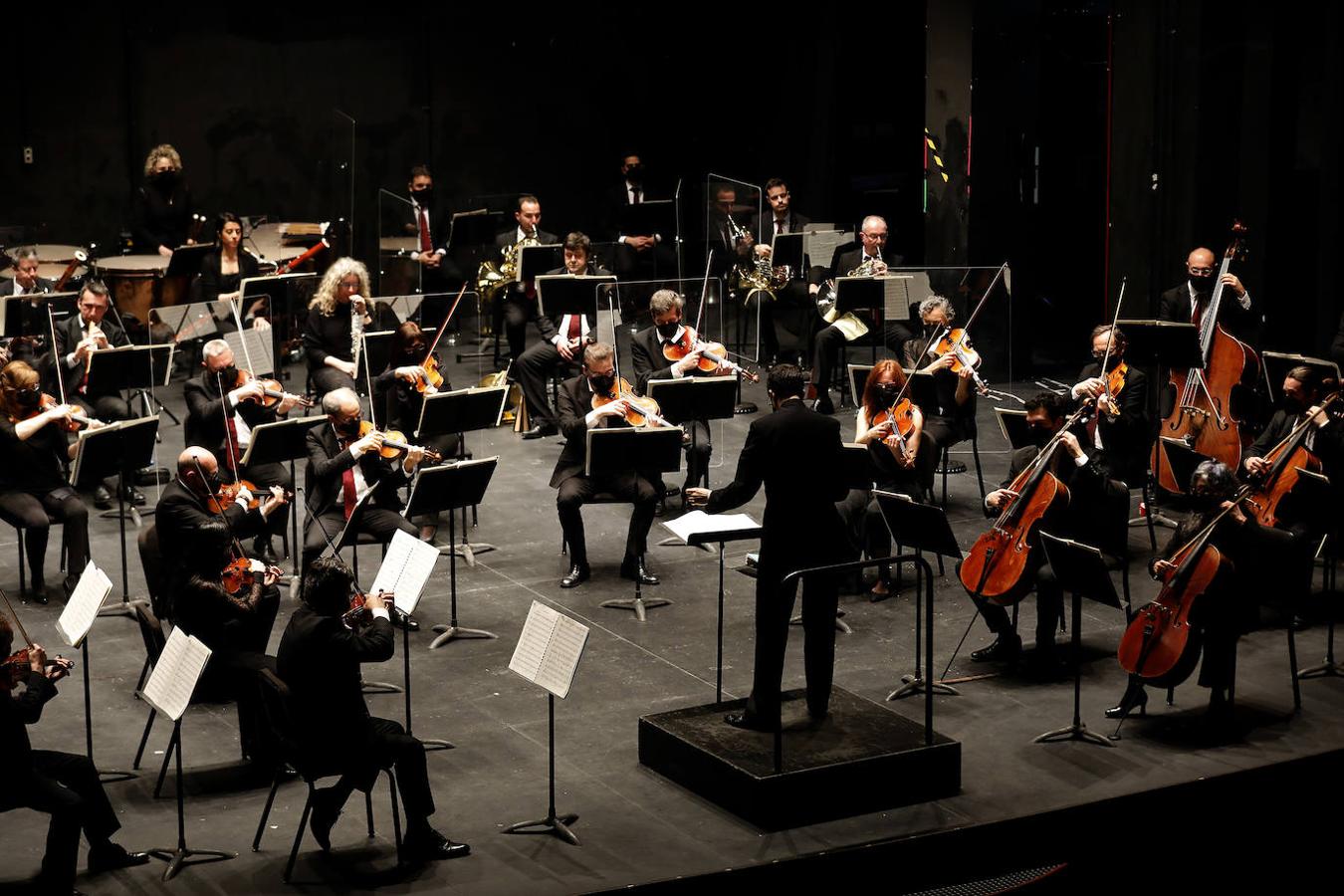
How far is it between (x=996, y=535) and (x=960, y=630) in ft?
2.95

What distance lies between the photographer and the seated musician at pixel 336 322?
436 inches

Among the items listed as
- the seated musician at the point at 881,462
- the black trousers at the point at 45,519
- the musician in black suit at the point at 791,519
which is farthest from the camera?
the seated musician at the point at 881,462

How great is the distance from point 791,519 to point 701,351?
3.97 meters

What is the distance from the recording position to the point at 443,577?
921 centimetres

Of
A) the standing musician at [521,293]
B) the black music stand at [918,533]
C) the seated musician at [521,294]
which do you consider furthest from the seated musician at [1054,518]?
the standing musician at [521,293]

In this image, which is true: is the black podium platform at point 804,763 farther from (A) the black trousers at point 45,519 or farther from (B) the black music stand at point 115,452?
(A) the black trousers at point 45,519

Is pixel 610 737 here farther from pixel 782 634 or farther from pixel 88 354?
pixel 88 354

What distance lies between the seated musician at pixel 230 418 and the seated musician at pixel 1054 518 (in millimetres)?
3808

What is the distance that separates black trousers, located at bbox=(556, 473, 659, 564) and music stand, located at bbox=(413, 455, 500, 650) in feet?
2.82

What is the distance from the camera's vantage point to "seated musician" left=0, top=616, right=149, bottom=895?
5570 mm

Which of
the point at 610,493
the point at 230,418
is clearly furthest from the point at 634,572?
the point at 230,418

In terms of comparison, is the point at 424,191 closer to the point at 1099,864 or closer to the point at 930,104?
the point at 930,104

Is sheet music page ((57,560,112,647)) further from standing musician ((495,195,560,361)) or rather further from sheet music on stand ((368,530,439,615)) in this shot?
standing musician ((495,195,560,361))

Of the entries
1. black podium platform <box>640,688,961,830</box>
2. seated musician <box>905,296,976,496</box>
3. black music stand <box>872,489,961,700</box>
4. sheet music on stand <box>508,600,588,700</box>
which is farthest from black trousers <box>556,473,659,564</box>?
sheet music on stand <box>508,600,588,700</box>
